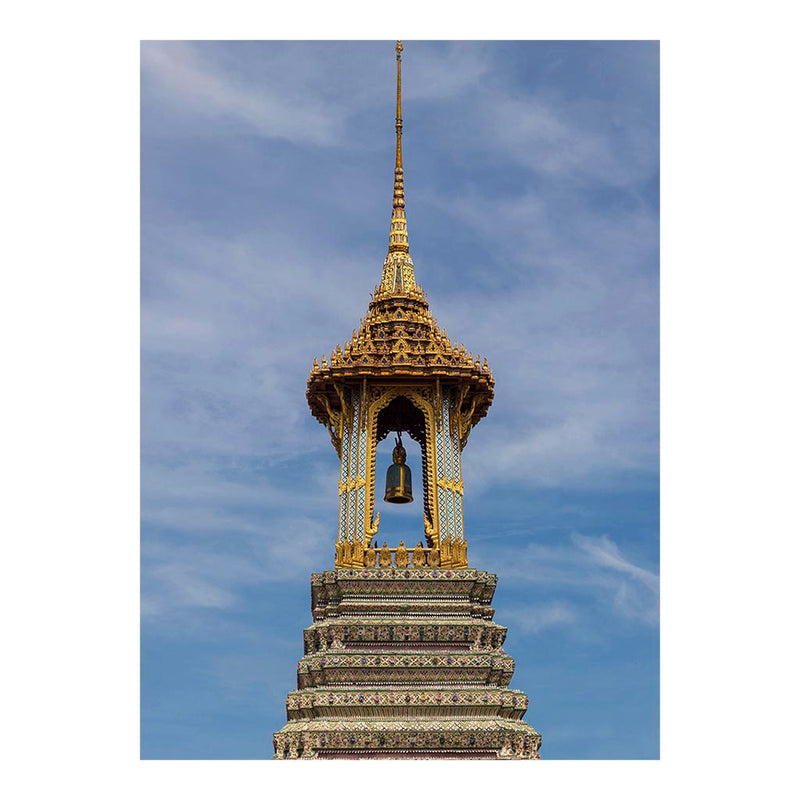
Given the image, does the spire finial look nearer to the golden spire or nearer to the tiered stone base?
→ the golden spire

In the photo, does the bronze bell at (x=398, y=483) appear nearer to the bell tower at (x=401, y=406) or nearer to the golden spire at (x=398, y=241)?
the bell tower at (x=401, y=406)

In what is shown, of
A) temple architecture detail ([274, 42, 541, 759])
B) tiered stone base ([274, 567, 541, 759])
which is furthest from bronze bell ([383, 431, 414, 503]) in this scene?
tiered stone base ([274, 567, 541, 759])

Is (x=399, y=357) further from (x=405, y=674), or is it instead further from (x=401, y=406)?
(x=405, y=674)

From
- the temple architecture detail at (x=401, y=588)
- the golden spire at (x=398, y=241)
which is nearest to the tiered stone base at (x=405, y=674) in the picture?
the temple architecture detail at (x=401, y=588)

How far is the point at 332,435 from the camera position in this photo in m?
54.8

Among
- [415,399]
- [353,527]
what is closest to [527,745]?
[353,527]

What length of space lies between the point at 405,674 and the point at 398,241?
724 inches

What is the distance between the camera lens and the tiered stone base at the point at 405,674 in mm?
44750

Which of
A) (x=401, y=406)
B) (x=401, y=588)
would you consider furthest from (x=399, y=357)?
(x=401, y=588)

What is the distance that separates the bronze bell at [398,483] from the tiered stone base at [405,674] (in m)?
5.41

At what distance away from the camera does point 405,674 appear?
1844 inches
